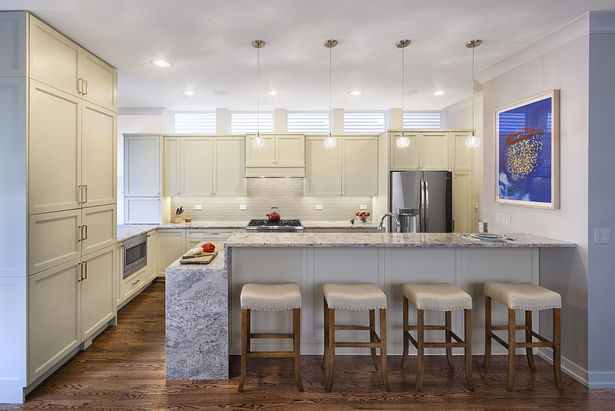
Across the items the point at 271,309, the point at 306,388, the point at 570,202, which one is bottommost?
the point at 306,388

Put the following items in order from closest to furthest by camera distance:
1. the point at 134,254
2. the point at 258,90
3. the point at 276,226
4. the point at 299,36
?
1. the point at 299,36
2. the point at 134,254
3. the point at 258,90
4. the point at 276,226

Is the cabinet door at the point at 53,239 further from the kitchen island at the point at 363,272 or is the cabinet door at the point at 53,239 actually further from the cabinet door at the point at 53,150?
the kitchen island at the point at 363,272

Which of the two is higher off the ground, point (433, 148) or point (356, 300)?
point (433, 148)

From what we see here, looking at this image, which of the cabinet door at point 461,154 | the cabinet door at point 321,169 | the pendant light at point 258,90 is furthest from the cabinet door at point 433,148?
the pendant light at point 258,90

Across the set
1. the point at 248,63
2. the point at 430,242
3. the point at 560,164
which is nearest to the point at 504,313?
the point at 430,242

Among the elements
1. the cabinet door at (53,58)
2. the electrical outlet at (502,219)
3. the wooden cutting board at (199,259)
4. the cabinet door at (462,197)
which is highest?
the cabinet door at (53,58)

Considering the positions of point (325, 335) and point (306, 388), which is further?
point (325, 335)

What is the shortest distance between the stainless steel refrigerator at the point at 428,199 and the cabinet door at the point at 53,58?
3977mm

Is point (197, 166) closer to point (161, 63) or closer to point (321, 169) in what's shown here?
point (321, 169)

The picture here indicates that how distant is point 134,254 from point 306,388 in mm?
3020

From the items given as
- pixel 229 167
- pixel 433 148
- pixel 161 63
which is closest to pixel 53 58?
pixel 161 63

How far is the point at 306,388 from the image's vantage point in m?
2.57

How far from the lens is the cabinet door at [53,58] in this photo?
8.29 ft

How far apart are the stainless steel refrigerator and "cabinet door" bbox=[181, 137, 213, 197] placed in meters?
2.97
